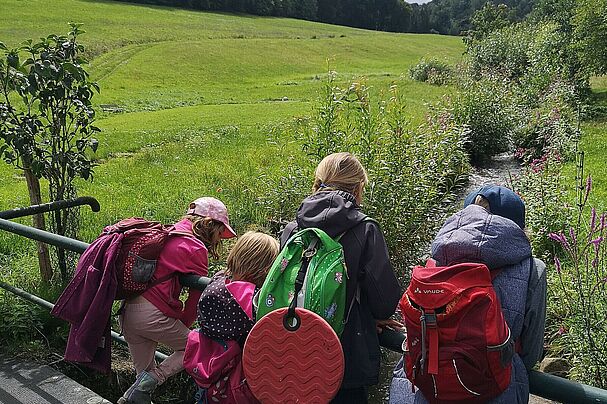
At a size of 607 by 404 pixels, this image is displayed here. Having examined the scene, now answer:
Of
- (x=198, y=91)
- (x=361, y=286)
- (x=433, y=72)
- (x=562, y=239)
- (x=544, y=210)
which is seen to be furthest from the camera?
(x=433, y=72)

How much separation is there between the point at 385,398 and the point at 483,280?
3899mm

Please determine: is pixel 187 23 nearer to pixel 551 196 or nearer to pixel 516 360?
pixel 551 196

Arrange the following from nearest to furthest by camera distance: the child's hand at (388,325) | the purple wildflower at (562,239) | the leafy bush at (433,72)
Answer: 1. the child's hand at (388,325)
2. the purple wildflower at (562,239)
3. the leafy bush at (433,72)

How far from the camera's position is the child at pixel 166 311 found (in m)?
3.35

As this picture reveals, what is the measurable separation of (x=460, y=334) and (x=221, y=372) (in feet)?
3.84

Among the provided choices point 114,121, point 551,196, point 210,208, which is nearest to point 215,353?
point 210,208

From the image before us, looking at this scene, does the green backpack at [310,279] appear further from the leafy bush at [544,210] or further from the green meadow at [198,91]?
the leafy bush at [544,210]

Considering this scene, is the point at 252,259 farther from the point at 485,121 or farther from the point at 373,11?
the point at 373,11

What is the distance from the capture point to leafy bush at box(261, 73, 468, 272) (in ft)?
20.8

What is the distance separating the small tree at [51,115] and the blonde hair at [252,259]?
9.54 ft

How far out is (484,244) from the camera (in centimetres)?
225

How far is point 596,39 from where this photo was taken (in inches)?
900

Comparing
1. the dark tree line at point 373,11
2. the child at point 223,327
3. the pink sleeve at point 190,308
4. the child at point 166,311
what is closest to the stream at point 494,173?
the child at point 166,311

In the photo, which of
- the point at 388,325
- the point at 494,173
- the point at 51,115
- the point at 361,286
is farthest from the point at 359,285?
the point at 494,173
